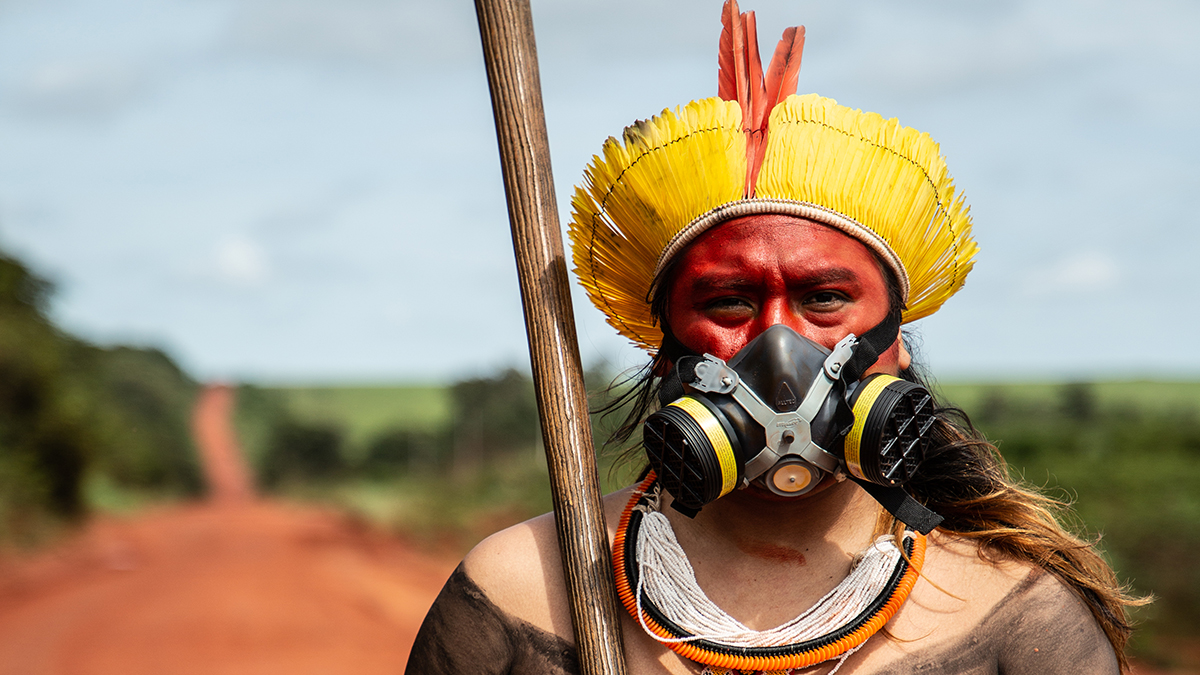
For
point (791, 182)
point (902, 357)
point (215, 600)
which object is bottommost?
point (215, 600)

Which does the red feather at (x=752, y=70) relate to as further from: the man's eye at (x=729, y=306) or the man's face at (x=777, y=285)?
the man's eye at (x=729, y=306)

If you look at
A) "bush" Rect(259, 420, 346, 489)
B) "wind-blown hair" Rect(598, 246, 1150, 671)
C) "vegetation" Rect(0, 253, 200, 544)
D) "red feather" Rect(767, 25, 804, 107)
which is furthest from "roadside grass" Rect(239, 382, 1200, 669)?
"vegetation" Rect(0, 253, 200, 544)

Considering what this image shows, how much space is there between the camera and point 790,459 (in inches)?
87.5

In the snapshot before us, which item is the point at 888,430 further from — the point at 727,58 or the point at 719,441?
the point at 727,58

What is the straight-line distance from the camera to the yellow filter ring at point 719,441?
2.19m

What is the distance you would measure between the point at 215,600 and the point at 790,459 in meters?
17.4

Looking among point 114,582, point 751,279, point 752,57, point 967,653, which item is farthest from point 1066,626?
point 114,582

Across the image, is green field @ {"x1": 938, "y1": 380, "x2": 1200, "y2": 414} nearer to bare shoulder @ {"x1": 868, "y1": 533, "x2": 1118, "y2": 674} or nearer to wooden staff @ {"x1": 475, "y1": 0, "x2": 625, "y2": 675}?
bare shoulder @ {"x1": 868, "y1": 533, "x2": 1118, "y2": 674}

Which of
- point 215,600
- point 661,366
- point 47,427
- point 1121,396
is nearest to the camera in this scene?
point 661,366

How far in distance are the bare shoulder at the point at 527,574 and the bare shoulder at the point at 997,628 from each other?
75 centimetres

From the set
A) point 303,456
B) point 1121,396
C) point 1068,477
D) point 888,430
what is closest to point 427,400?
point 303,456

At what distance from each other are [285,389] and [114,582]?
2887cm

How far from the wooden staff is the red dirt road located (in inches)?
479

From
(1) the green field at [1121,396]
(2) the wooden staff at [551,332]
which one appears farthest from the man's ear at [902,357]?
(1) the green field at [1121,396]
